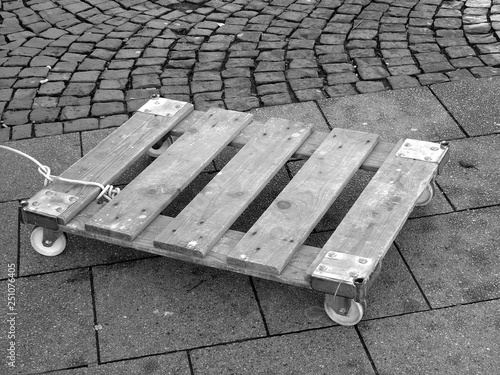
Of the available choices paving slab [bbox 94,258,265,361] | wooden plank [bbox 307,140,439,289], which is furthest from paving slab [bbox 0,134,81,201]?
wooden plank [bbox 307,140,439,289]

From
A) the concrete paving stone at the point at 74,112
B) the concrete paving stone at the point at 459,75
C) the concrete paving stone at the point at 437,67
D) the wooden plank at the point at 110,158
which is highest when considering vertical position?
the wooden plank at the point at 110,158

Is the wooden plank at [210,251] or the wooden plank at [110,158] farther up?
the wooden plank at [210,251]

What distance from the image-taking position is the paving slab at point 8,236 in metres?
3.71

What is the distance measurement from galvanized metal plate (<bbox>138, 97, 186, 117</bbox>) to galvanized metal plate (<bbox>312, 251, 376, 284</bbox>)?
1.48 m

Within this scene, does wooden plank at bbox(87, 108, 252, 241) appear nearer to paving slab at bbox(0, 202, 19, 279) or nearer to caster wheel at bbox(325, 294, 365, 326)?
paving slab at bbox(0, 202, 19, 279)

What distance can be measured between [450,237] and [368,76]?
1.70m

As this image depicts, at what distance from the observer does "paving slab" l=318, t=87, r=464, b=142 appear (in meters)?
4.54

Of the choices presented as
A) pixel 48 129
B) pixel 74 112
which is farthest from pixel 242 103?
pixel 48 129

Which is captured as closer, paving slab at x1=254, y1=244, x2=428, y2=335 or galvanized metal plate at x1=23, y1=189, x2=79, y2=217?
paving slab at x1=254, y1=244, x2=428, y2=335

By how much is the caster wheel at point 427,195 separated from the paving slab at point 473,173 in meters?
0.14

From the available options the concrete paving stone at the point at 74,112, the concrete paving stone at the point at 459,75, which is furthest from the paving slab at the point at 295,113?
the concrete paving stone at the point at 74,112

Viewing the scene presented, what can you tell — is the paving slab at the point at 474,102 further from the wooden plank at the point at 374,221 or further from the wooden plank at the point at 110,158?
the wooden plank at the point at 110,158

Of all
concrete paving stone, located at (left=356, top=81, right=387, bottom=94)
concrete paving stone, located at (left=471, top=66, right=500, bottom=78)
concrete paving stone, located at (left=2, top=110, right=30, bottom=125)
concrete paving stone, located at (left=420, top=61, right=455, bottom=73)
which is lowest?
concrete paving stone, located at (left=2, top=110, right=30, bottom=125)

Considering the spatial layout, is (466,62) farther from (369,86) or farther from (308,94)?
(308,94)
